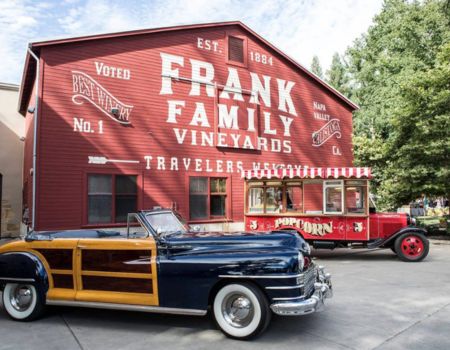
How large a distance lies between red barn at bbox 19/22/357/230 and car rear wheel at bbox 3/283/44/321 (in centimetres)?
594

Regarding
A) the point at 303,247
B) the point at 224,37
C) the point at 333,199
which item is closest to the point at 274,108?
the point at 224,37

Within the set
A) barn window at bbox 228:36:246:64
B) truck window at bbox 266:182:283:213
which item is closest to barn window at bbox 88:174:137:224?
truck window at bbox 266:182:283:213

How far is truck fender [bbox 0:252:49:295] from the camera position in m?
5.66

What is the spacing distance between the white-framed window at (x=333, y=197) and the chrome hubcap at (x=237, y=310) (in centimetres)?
682

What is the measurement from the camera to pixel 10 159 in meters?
18.5

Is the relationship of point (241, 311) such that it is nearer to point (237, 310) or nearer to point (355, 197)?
point (237, 310)

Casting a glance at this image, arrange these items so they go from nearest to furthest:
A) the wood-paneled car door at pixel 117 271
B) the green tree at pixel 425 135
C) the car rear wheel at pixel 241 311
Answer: the car rear wheel at pixel 241 311
the wood-paneled car door at pixel 117 271
the green tree at pixel 425 135

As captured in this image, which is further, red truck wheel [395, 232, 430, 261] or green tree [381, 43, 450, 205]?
green tree [381, 43, 450, 205]

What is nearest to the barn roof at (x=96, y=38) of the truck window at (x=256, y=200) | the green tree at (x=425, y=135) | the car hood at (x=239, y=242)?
the green tree at (x=425, y=135)

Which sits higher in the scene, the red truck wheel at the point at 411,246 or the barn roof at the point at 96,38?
the barn roof at the point at 96,38

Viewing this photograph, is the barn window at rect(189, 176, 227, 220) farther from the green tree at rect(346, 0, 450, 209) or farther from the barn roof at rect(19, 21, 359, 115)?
the green tree at rect(346, 0, 450, 209)

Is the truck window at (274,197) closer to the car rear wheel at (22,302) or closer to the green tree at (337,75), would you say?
the car rear wheel at (22,302)

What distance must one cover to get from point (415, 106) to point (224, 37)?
866 centimetres

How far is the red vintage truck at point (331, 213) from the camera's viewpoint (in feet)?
35.2
